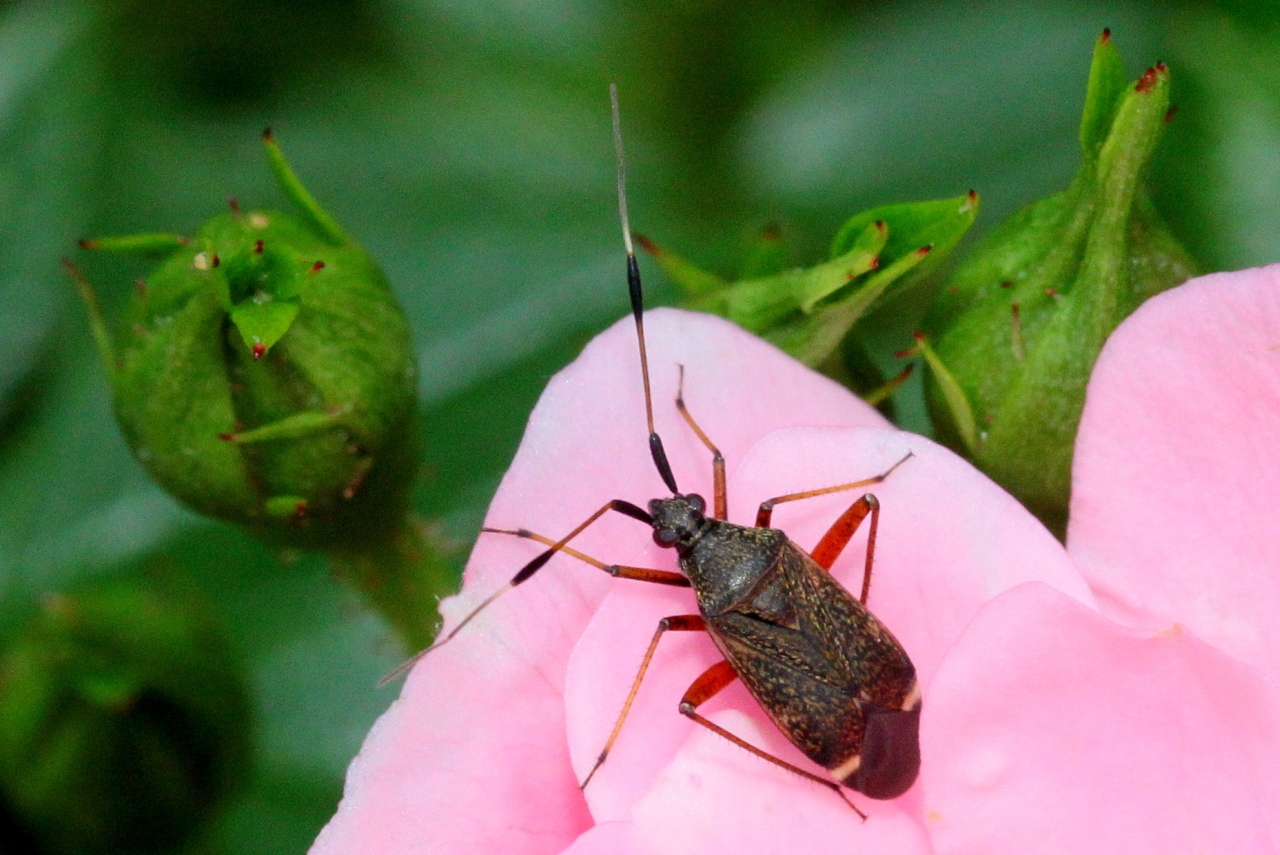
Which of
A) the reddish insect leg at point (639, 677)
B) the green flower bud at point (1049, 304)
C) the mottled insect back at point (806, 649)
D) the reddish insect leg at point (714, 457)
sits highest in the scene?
the green flower bud at point (1049, 304)

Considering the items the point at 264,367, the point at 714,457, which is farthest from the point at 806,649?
the point at 264,367

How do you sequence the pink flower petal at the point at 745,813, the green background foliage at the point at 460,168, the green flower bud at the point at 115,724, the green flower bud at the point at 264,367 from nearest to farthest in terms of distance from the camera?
the pink flower petal at the point at 745,813 → the green flower bud at the point at 264,367 → the green flower bud at the point at 115,724 → the green background foliage at the point at 460,168

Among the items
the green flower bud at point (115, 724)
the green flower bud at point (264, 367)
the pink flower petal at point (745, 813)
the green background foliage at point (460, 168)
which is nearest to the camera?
the pink flower petal at point (745, 813)

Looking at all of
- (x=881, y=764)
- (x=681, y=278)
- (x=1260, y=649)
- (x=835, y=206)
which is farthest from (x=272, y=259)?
(x=835, y=206)

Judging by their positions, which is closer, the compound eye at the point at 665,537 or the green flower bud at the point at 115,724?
the compound eye at the point at 665,537

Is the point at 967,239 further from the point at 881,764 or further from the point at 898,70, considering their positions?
the point at 881,764

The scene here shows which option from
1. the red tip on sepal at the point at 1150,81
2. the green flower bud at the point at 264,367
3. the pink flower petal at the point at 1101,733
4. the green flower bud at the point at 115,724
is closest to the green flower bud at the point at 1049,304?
the red tip on sepal at the point at 1150,81

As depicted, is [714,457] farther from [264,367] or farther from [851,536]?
[264,367]

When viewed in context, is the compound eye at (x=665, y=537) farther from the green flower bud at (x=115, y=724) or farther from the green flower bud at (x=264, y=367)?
the green flower bud at (x=115, y=724)
